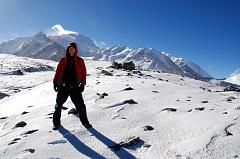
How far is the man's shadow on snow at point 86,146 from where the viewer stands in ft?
27.1

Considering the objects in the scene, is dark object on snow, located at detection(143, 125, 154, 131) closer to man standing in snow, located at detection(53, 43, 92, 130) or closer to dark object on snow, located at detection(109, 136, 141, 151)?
dark object on snow, located at detection(109, 136, 141, 151)

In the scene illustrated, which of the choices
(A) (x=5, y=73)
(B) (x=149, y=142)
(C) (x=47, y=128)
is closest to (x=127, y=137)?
(B) (x=149, y=142)

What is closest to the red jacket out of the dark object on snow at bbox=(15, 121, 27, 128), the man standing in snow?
the man standing in snow

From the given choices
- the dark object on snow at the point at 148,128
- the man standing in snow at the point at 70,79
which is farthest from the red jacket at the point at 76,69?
the dark object on snow at the point at 148,128

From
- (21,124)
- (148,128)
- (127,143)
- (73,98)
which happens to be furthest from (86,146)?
(21,124)

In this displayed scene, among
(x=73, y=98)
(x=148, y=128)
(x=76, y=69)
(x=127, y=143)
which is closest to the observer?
(x=127, y=143)

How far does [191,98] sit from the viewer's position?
608 inches

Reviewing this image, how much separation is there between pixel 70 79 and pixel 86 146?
2.55 meters

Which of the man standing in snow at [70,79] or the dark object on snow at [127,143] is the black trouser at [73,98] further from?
the dark object on snow at [127,143]

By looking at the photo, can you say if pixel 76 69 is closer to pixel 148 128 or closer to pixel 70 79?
pixel 70 79

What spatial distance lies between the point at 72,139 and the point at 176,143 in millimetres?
2784

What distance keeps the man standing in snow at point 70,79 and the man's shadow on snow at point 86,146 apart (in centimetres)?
61

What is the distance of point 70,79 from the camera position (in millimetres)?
10648

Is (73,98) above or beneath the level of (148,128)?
above
